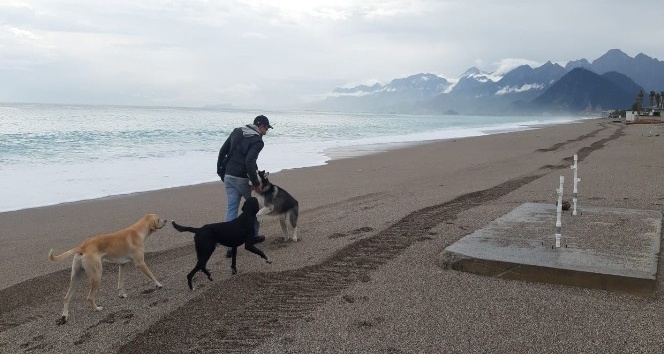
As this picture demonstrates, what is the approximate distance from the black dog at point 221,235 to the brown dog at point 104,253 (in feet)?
1.47

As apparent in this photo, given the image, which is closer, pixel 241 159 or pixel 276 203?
pixel 241 159

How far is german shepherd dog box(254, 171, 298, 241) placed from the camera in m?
7.57

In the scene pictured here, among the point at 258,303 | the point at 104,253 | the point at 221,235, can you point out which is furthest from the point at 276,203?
the point at 104,253

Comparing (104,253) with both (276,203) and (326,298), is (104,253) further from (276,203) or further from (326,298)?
(276,203)

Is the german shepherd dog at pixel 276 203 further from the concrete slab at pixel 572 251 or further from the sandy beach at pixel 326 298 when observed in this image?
the concrete slab at pixel 572 251

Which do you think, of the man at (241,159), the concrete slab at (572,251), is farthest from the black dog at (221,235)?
the concrete slab at (572,251)

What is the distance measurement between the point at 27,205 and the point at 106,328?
8.24m

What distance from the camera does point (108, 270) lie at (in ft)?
21.9

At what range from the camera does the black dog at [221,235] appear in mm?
5715

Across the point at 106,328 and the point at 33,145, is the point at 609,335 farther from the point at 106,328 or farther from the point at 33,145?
the point at 33,145

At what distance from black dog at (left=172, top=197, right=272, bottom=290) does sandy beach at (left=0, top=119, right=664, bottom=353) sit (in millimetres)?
319

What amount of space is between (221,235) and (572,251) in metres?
4.16

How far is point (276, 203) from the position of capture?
25.3ft

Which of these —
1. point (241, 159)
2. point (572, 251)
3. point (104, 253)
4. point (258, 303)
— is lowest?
point (258, 303)
